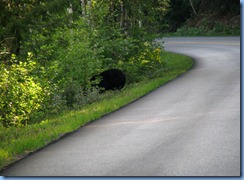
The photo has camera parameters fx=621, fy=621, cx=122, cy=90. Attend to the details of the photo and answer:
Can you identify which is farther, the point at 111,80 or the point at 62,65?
the point at 111,80

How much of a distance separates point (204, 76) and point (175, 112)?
33.7 ft

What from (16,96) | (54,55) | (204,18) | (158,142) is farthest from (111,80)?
(204,18)

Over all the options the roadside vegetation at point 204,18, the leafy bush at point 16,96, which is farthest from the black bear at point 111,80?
the roadside vegetation at point 204,18

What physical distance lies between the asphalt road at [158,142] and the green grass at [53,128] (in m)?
0.32

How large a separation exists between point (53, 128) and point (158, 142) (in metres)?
3.30

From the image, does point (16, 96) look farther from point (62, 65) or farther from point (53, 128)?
point (62, 65)

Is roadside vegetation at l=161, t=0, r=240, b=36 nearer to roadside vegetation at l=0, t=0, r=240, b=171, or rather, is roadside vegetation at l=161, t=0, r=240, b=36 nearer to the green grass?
roadside vegetation at l=0, t=0, r=240, b=171

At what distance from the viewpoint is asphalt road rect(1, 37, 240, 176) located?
10.2 metres

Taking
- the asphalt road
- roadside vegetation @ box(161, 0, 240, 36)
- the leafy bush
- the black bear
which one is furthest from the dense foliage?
roadside vegetation @ box(161, 0, 240, 36)

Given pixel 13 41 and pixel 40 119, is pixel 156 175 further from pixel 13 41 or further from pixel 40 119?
pixel 13 41

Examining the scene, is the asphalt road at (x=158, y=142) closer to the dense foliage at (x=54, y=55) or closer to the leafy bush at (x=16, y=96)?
the leafy bush at (x=16, y=96)

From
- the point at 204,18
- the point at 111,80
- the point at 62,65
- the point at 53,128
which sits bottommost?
the point at 204,18

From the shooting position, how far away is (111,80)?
996 inches

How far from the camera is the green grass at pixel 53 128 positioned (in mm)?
12195
